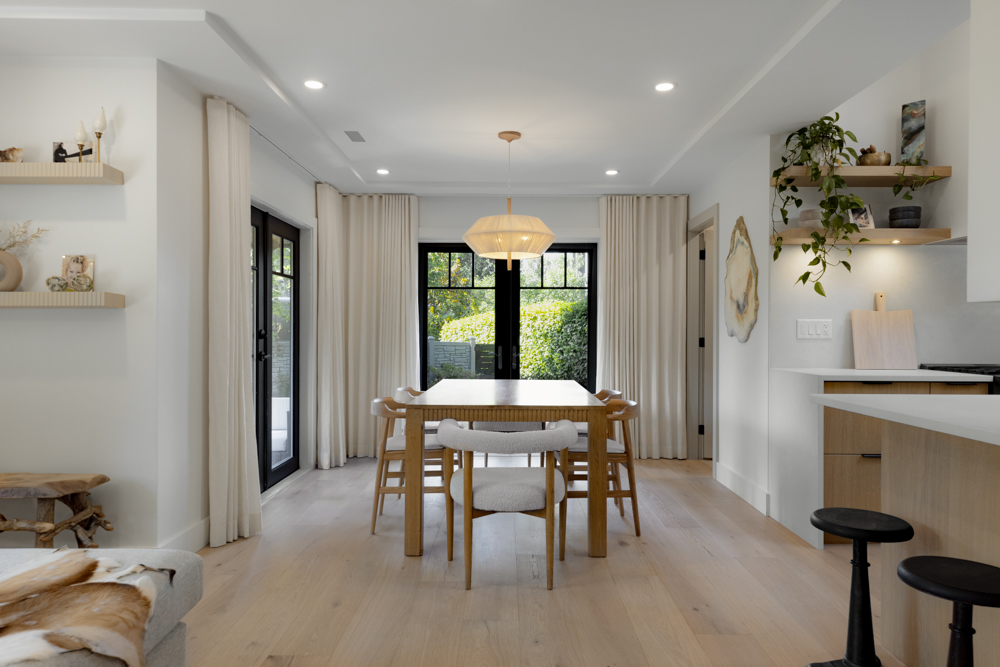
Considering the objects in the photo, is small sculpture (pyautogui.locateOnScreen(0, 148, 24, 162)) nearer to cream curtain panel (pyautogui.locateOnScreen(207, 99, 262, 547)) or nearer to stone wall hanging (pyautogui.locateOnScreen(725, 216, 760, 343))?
cream curtain panel (pyautogui.locateOnScreen(207, 99, 262, 547))

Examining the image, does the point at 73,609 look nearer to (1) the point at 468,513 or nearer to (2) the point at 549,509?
(1) the point at 468,513

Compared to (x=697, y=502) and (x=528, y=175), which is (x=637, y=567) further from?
(x=528, y=175)

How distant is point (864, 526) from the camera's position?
1.87 meters

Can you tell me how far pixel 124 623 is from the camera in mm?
1350

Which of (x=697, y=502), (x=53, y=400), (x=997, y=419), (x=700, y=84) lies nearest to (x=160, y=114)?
(x=53, y=400)

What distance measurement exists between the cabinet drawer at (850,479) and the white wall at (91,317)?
348cm

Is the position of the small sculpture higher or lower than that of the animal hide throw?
higher

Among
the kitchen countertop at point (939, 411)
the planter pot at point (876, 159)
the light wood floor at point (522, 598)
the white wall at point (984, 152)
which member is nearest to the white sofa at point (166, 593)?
the light wood floor at point (522, 598)

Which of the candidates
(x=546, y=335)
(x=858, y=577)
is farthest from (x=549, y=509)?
(x=546, y=335)

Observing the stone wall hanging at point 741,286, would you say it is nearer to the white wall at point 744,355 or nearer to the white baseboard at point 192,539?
the white wall at point 744,355

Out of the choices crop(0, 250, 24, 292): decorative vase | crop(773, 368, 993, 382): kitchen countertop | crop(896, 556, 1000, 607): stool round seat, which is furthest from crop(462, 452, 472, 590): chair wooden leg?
crop(0, 250, 24, 292): decorative vase

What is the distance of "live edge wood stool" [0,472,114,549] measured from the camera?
8.18ft

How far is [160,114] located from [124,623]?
2416mm

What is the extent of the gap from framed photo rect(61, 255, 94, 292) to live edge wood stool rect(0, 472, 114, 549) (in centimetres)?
86
